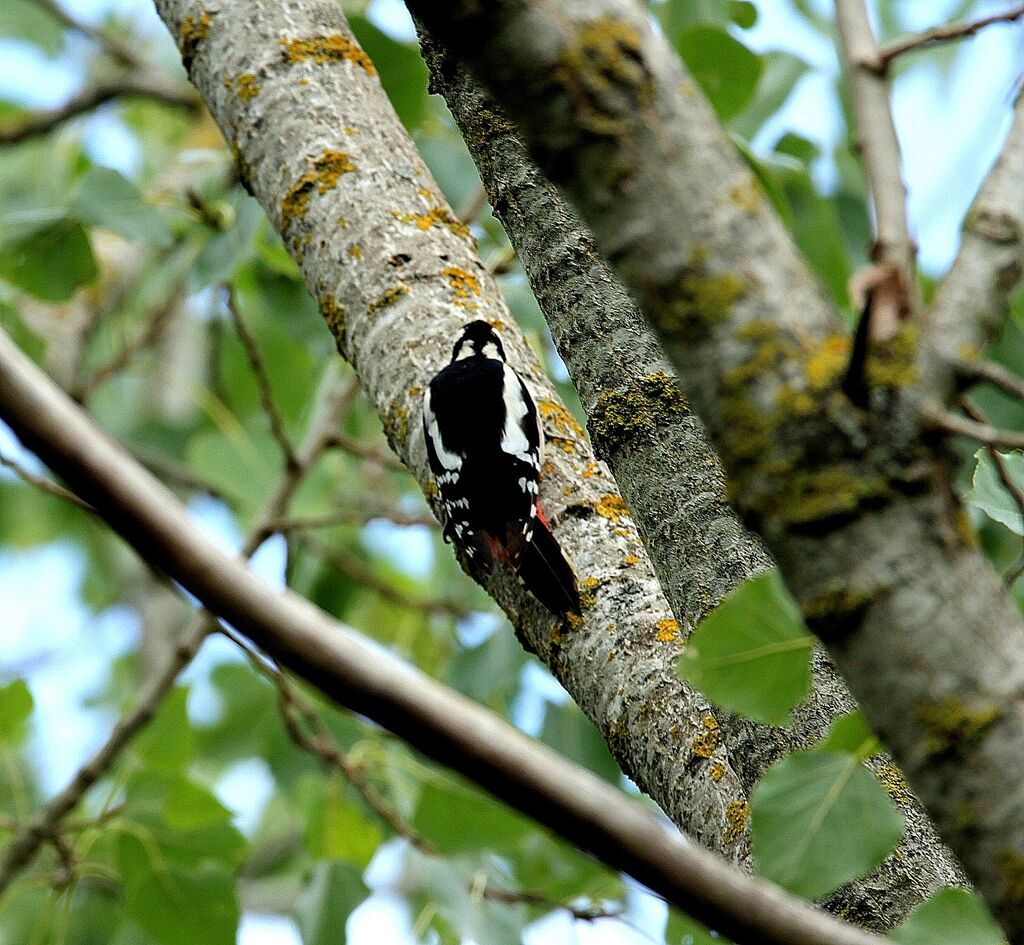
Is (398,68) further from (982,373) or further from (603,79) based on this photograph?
(982,373)

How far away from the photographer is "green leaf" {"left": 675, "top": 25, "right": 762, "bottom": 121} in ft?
9.21

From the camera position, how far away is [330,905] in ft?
8.65

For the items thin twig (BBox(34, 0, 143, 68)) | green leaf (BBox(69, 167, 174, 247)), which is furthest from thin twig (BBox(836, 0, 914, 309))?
thin twig (BBox(34, 0, 143, 68))

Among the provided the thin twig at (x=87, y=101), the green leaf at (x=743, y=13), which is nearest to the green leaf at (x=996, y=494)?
the green leaf at (x=743, y=13)

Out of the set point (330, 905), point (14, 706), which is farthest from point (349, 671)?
point (14, 706)

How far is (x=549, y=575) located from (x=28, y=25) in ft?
14.3

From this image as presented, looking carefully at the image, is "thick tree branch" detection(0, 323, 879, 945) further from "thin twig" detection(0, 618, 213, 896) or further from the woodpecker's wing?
"thin twig" detection(0, 618, 213, 896)

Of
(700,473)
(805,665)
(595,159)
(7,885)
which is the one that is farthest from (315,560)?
(595,159)

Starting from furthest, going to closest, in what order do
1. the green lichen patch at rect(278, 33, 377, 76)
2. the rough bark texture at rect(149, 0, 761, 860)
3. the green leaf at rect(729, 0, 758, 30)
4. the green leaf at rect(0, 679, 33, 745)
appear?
the green leaf at rect(729, 0, 758, 30) < the green leaf at rect(0, 679, 33, 745) < the green lichen patch at rect(278, 33, 377, 76) < the rough bark texture at rect(149, 0, 761, 860)

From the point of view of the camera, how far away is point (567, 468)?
1753 millimetres

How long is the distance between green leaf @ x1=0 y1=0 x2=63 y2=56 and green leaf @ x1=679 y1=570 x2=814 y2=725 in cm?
456

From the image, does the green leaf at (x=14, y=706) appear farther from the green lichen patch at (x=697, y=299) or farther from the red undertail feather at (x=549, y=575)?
the green lichen patch at (x=697, y=299)

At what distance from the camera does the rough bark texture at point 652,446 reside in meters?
1.31

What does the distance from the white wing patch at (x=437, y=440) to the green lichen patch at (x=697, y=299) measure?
92 centimetres
